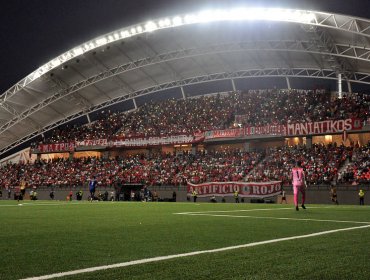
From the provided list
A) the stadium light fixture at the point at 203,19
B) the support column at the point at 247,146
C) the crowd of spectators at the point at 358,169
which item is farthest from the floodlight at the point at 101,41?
the crowd of spectators at the point at 358,169

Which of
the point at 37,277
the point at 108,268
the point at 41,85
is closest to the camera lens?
the point at 37,277

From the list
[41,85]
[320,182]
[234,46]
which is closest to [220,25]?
[234,46]

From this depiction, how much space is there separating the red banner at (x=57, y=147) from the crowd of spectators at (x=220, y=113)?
0.97 meters

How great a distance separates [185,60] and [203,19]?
9405 millimetres

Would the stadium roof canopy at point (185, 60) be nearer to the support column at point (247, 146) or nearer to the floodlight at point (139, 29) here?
the floodlight at point (139, 29)

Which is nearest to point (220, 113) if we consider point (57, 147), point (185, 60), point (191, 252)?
point (185, 60)

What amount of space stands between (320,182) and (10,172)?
41.2m

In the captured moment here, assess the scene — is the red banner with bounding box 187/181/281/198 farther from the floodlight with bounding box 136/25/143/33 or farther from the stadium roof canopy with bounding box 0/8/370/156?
the floodlight with bounding box 136/25/143/33

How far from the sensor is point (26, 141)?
59.8 metres

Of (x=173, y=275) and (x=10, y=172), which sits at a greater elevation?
(x=10, y=172)

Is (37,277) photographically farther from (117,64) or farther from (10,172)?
(10,172)

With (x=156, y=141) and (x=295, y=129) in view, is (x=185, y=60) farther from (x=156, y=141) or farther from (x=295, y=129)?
(x=295, y=129)

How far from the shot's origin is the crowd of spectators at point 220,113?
40.6 m

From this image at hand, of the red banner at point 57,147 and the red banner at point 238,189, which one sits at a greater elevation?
the red banner at point 57,147
